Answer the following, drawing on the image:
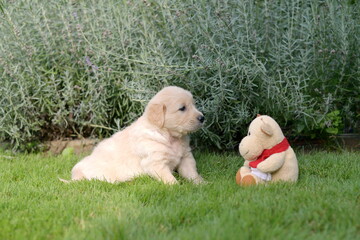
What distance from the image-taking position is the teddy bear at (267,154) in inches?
150

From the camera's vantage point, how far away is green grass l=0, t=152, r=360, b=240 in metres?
2.71

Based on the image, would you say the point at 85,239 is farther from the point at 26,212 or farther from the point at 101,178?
the point at 101,178

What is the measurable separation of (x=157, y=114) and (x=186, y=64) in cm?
85

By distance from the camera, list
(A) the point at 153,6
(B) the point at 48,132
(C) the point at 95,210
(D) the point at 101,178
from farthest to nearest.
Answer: (B) the point at 48,132 → (A) the point at 153,6 → (D) the point at 101,178 → (C) the point at 95,210

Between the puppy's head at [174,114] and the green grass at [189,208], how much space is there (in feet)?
1.80

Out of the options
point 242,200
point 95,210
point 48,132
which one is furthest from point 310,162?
point 48,132

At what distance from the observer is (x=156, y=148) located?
4219 millimetres

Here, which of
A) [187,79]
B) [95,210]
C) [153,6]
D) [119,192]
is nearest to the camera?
[95,210]

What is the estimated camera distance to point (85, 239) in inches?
105

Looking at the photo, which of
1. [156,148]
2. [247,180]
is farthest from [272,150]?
[156,148]

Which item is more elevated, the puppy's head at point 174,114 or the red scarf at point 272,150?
the puppy's head at point 174,114

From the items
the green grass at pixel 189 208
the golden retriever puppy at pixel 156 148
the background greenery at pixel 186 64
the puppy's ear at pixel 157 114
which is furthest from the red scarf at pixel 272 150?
the background greenery at pixel 186 64

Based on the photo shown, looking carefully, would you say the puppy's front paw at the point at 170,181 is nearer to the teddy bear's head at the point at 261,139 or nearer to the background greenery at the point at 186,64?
the teddy bear's head at the point at 261,139

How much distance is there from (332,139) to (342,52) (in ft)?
3.60
